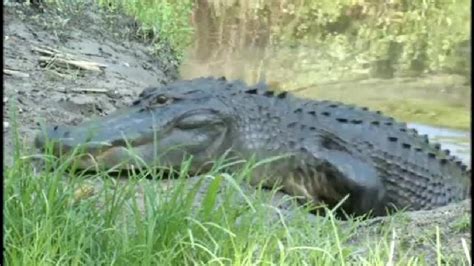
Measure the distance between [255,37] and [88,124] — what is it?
5375mm

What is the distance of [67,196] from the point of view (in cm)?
318

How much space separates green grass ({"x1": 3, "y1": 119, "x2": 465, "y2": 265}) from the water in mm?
3151

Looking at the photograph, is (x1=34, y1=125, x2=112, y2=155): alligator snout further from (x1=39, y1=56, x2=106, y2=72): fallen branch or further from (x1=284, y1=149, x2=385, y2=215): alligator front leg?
(x1=39, y1=56, x2=106, y2=72): fallen branch

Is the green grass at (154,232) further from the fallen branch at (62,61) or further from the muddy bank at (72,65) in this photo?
the fallen branch at (62,61)

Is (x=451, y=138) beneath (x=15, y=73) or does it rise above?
beneath

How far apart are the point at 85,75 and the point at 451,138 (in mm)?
2258

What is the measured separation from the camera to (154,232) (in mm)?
3033

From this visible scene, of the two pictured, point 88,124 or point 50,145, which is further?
point 88,124

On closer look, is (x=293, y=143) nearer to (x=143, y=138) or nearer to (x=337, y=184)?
(x=337, y=184)

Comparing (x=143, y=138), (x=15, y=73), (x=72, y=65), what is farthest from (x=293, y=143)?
(x=72, y=65)

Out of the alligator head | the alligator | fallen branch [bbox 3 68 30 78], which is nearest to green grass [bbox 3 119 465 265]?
the alligator head

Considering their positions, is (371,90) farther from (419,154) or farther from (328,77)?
(419,154)

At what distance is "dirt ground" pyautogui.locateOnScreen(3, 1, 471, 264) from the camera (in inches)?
140

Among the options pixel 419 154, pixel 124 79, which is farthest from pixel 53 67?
pixel 419 154
